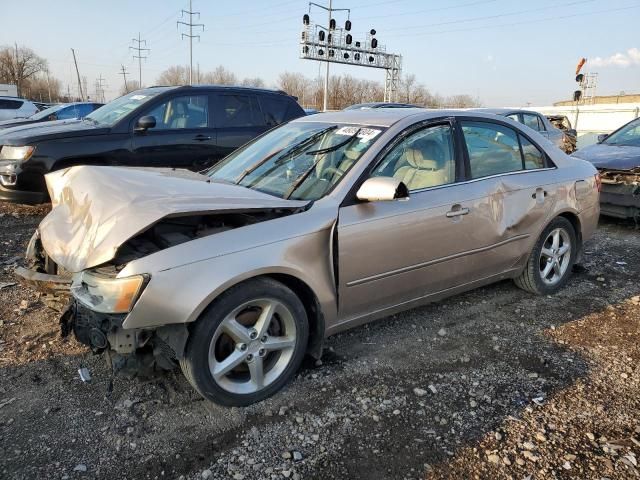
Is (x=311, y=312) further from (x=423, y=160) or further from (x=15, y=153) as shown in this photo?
(x=15, y=153)

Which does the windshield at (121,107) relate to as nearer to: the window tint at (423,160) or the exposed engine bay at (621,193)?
the window tint at (423,160)

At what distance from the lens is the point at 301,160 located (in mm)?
3471

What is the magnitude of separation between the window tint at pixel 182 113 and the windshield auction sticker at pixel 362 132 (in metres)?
3.88

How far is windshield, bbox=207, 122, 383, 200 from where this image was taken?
3.23 metres

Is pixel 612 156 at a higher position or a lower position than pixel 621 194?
higher

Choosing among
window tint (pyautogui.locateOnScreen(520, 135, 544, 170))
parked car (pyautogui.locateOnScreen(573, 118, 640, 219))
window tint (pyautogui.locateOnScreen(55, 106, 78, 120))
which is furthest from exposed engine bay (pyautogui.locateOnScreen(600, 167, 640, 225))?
window tint (pyautogui.locateOnScreen(55, 106, 78, 120))

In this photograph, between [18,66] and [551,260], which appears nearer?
[551,260]

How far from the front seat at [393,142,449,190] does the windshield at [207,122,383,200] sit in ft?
0.97

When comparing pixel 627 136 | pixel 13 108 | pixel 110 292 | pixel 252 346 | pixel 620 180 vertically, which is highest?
pixel 13 108

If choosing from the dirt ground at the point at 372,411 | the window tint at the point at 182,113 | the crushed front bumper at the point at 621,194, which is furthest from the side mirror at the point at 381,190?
the crushed front bumper at the point at 621,194

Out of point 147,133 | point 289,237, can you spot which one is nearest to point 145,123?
point 147,133

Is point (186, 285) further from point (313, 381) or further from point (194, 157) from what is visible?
point (194, 157)

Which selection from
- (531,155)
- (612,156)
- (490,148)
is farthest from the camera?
(612,156)

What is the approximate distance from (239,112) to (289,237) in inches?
196
